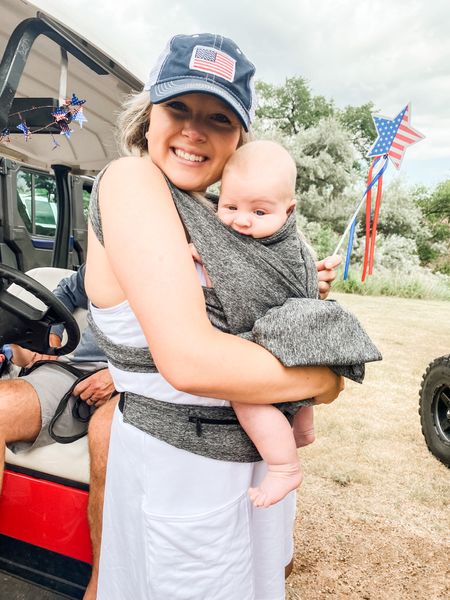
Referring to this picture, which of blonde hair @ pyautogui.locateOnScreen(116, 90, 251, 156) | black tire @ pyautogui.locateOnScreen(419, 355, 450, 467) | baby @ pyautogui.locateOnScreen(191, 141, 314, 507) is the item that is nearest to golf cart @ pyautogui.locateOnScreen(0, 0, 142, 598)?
blonde hair @ pyautogui.locateOnScreen(116, 90, 251, 156)

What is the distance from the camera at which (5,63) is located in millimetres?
1490

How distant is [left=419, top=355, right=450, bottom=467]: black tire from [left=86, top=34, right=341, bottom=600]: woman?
2.38m

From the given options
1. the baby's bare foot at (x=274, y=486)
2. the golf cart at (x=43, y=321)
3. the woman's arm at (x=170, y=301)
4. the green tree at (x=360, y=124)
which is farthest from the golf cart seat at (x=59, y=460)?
the green tree at (x=360, y=124)

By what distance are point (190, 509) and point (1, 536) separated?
38.8 inches

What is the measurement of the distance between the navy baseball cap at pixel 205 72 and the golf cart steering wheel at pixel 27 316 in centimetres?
81

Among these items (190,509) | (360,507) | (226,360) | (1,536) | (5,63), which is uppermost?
(5,63)

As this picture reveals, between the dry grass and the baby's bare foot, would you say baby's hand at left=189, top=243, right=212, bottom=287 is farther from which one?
the dry grass

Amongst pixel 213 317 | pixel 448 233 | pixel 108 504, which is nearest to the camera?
pixel 213 317

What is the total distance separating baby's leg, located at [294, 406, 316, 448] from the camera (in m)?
1.30

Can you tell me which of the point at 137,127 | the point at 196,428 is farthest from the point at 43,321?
the point at 196,428

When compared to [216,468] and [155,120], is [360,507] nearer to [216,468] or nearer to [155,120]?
[216,468]

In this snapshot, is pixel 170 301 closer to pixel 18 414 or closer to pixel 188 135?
pixel 188 135

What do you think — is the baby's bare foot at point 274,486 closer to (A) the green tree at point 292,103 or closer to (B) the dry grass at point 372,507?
(B) the dry grass at point 372,507

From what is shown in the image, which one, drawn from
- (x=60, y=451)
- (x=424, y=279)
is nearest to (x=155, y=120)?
(x=60, y=451)
